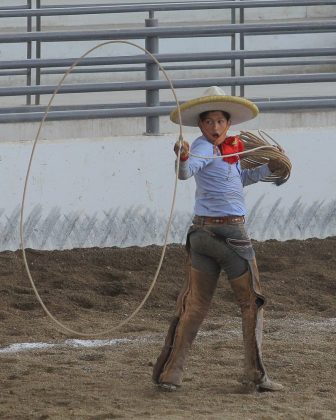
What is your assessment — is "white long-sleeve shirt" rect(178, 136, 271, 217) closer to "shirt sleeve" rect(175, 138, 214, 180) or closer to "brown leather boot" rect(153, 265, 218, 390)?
"shirt sleeve" rect(175, 138, 214, 180)

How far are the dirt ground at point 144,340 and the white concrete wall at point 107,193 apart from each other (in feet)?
0.62

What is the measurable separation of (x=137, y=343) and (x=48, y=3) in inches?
411

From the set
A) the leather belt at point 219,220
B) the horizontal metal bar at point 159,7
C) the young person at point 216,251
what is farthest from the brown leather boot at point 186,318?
the horizontal metal bar at point 159,7

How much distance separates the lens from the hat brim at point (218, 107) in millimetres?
6012

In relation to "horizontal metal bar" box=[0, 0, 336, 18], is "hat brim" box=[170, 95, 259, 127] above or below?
below

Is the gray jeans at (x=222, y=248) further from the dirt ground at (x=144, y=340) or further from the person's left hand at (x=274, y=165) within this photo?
the dirt ground at (x=144, y=340)

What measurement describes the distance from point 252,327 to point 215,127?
3.36ft

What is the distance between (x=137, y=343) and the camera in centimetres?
726

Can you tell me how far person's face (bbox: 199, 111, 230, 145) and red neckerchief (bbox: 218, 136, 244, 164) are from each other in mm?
33

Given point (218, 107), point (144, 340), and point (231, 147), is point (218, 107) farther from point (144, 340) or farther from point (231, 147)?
point (144, 340)

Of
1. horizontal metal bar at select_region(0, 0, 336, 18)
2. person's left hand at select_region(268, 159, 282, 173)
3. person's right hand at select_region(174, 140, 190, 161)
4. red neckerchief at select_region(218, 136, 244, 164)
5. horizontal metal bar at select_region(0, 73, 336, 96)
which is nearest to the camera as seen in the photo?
person's right hand at select_region(174, 140, 190, 161)

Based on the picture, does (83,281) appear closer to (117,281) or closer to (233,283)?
(117,281)

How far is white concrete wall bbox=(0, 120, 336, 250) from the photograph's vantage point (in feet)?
30.8

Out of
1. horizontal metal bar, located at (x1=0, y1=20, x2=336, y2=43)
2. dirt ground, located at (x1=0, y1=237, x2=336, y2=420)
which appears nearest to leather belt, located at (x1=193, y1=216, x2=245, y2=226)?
dirt ground, located at (x1=0, y1=237, x2=336, y2=420)
